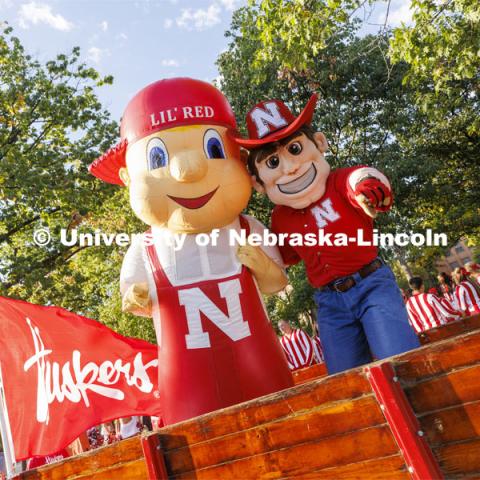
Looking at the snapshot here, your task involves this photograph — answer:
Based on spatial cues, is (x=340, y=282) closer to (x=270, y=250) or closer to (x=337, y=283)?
(x=337, y=283)

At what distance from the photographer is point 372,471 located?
5.60 ft

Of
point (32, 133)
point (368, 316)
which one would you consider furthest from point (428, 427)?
point (32, 133)

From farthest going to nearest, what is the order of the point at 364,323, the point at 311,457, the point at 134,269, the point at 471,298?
1. the point at 471,298
2. the point at 134,269
3. the point at 364,323
4. the point at 311,457

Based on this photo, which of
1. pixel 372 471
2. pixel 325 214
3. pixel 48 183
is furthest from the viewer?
pixel 48 183

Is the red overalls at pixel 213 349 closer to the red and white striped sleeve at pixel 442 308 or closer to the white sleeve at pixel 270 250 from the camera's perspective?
the white sleeve at pixel 270 250

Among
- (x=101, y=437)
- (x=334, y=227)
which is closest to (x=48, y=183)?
(x=101, y=437)

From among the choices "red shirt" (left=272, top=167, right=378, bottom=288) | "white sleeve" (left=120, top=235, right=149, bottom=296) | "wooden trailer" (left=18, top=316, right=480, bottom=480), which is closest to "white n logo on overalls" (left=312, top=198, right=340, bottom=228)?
"red shirt" (left=272, top=167, right=378, bottom=288)

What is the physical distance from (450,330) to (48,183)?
9496 mm

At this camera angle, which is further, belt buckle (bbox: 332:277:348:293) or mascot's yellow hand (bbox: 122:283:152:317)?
mascot's yellow hand (bbox: 122:283:152:317)

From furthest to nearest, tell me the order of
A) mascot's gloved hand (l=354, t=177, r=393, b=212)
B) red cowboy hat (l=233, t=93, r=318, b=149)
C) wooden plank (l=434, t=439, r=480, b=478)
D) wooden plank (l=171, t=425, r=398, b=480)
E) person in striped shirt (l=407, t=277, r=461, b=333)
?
1. person in striped shirt (l=407, t=277, r=461, b=333)
2. red cowboy hat (l=233, t=93, r=318, b=149)
3. mascot's gloved hand (l=354, t=177, r=393, b=212)
4. wooden plank (l=171, t=425, r=398, b=480)
5. wooden plank (l=434, t=439, r=480, b=478)

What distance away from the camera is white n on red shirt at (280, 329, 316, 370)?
715 centimetres

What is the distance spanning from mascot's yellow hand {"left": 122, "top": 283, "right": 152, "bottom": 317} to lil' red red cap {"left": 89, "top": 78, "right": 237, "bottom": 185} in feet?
3.63

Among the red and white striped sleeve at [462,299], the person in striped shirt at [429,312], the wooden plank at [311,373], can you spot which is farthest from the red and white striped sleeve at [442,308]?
the wooden plank at [311,373]

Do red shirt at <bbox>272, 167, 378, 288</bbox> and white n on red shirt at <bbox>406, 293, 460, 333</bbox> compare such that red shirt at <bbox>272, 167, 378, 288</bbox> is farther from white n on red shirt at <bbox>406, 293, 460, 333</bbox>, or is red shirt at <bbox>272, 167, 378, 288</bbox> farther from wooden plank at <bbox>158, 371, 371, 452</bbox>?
white n on red shirt at <bbox>406, 293, 460, 333</bbox>
